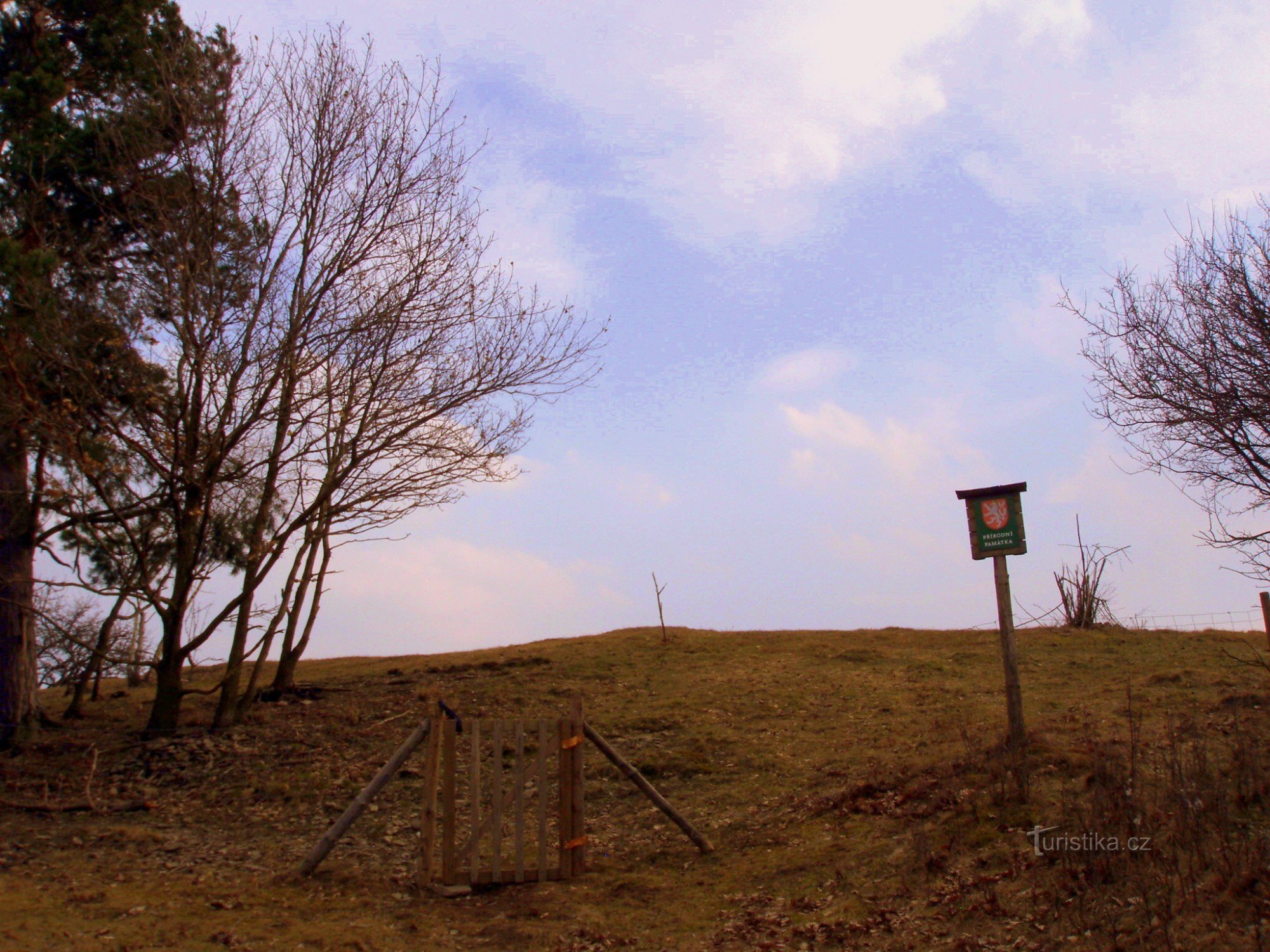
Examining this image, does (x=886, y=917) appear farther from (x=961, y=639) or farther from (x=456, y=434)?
(x=961, y=639)

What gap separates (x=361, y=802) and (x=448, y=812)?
785 millimetres

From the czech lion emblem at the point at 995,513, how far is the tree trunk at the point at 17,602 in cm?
1297

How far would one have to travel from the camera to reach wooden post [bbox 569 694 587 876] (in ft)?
29.8

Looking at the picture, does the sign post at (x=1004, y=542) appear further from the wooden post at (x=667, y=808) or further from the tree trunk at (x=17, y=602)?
the tree trunk at (x=17, y=602)

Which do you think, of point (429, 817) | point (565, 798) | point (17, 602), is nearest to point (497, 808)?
point (429, 817)

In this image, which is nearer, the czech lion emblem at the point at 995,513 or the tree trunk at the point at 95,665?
the czech lion emblem at the point at 995,513

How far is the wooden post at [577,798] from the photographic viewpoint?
907cm

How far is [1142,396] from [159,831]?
1269 cm

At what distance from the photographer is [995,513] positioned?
989 centimetres

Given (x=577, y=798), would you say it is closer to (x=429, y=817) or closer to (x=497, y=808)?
(x=497, y=808)

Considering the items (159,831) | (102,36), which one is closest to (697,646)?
(159,831)

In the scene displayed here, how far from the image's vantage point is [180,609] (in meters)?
13.4

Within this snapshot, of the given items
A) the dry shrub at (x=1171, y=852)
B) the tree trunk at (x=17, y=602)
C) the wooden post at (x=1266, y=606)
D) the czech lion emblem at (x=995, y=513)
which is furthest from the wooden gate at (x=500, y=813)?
the wooden post at (x=1266, y=606)

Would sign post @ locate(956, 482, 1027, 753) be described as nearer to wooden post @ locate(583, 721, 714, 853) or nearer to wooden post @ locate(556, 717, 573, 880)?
wooden post @ locate(583, 721, 714, 853)
